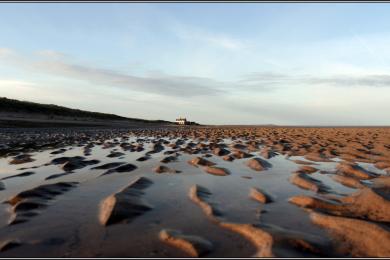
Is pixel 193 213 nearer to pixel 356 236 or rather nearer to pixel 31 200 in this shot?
pixel 356 236

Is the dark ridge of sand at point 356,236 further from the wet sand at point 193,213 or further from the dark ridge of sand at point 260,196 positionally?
the dark ridge of sand at point 260,196

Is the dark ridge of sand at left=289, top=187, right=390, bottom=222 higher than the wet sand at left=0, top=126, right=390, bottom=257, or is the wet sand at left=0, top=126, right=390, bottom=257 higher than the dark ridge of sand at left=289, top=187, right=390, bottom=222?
the dark ridge of sand at left=289, top=187, right=390, bottom=222

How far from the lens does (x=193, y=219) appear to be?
14.3ft

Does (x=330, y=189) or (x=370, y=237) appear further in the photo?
(x=330, y=189)

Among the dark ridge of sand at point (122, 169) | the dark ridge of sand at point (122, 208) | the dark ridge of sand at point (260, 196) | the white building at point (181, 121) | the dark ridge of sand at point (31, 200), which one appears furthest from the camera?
the white building at point (181, 121)

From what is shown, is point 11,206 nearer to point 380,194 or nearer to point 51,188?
point 51,188

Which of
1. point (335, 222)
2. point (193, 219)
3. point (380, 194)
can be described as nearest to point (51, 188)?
point (193, 219)

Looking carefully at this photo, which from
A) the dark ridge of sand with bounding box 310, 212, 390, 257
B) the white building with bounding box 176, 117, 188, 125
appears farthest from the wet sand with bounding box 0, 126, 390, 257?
the white building with bounding box 176, 117, 188, 125

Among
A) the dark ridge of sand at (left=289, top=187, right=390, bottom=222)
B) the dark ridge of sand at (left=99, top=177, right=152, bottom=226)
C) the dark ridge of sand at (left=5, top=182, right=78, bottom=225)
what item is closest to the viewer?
the dark ridge of sand at (left=99, top=177, right=152, bottom=226)

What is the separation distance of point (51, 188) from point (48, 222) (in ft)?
6.13

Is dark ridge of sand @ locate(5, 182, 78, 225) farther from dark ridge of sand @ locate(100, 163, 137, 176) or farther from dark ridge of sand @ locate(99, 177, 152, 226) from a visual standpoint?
dark ridge of sand @ locate(100, 163, 137, 176)

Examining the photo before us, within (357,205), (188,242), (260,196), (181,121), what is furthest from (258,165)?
(181,121)

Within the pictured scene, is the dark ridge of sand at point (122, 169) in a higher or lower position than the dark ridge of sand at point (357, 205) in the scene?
lower

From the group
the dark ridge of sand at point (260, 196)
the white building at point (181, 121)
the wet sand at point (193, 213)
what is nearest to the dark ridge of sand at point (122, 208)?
the wet sand at point (193, 213)
